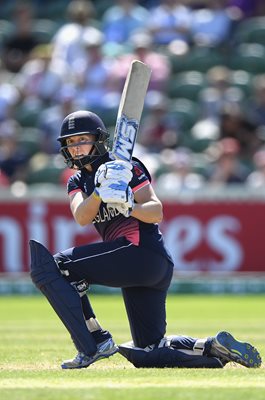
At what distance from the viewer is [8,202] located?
44.0 feet

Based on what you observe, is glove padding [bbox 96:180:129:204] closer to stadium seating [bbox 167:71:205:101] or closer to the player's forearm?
the player's forearm

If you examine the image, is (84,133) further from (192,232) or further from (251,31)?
(251,31)

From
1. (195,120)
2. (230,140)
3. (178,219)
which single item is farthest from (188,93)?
(178,219)

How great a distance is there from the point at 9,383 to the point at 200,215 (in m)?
8.26

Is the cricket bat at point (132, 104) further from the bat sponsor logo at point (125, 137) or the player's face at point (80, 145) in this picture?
the player's face at point (80, 145)

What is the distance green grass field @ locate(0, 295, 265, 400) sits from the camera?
471 centimetres

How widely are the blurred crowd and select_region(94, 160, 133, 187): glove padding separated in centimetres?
760

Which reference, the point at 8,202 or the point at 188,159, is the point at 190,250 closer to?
the point at 188,159

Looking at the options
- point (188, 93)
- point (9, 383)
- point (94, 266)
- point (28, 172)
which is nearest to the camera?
point (9, 383)

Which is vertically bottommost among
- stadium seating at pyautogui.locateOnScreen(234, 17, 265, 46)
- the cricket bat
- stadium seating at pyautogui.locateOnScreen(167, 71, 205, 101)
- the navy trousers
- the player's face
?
the navy trousers

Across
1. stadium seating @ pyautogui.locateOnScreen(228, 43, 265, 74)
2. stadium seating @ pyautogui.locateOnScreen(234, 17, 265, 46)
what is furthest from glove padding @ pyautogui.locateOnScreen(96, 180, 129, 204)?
stadium seating @ pyautogui.locateOnScreen(234, 17, 265, 46)

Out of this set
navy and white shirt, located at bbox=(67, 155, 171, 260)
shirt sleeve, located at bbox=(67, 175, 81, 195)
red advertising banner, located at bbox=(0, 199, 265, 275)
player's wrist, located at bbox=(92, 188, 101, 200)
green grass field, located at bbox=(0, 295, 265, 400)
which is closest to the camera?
green grass field, located at bbox=(0, 295, 265, 400)

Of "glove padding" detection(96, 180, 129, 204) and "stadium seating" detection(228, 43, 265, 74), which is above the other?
"stadium seating" detection(228, 43, 265, 74)

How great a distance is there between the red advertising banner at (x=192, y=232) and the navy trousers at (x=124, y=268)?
7236 millimetres
